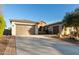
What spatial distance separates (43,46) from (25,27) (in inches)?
45.5

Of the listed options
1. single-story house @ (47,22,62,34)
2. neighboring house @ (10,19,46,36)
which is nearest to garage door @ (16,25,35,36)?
neighboring house @ (10,19,46,36)

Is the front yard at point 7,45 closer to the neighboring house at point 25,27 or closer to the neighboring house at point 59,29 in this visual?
the neighboring house at point 25,27

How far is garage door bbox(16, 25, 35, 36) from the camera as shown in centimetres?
756

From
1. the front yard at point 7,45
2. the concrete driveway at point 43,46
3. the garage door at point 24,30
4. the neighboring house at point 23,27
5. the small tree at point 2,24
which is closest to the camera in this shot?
the front yard at point 7,45

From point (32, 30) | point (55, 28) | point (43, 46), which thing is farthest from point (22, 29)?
point (55, 28)

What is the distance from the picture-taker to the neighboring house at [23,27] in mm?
7441

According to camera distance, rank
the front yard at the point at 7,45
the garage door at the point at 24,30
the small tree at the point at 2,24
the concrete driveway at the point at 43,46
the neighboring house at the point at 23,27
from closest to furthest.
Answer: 1. the front yard at the point at 7,45
2. the concrete driveway at the point at 43,46
3. the small tree at the point at 2,24
4. the neighboring house at the point at 23,27
5. the garage door at the point at 24,30

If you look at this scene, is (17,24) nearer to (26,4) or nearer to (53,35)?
(26,4)

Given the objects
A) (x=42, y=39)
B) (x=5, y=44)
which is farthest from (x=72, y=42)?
(x=5, y=44)

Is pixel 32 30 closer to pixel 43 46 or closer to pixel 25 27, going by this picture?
pixel 25 27

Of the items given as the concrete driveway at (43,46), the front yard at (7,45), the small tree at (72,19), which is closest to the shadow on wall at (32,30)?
the concrete driveway at (43,46)
